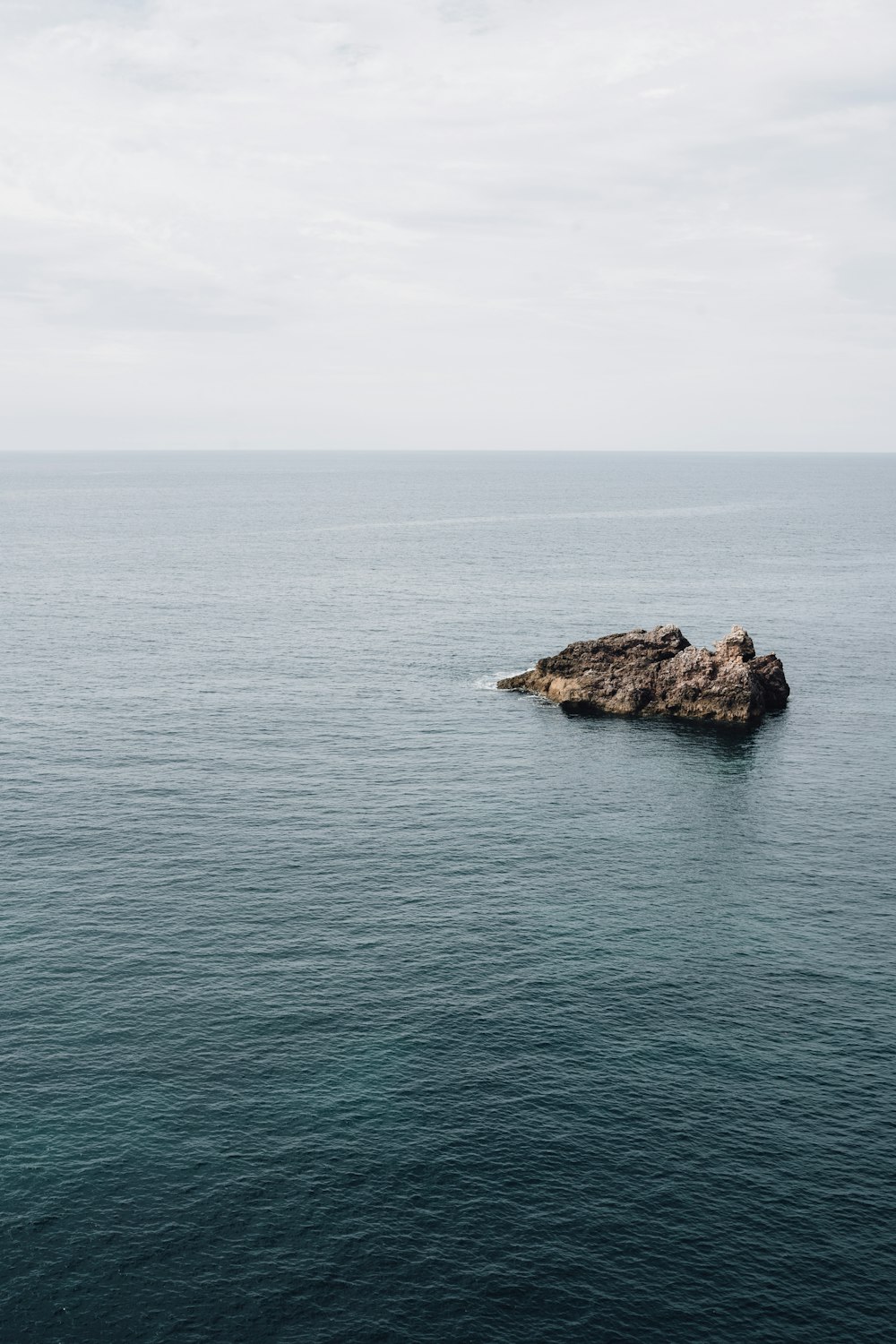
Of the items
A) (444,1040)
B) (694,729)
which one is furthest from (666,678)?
(444,1040)

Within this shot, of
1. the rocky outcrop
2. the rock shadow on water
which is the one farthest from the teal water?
the rocky outcrop

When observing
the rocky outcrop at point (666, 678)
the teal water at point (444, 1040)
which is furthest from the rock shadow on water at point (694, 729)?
the teal water at point (444, 1040)

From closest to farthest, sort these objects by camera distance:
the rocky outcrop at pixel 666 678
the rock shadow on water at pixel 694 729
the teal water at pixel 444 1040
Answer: the teal water at pixel 444 1040 → the rock shadow on water at pixel 694 729 → the rocky outcrop at pixel 666 678

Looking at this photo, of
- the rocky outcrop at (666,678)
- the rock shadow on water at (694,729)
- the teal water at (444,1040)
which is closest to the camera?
the teal water at (444,1040)

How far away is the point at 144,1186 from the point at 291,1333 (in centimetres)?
1415

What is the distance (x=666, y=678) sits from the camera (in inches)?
6220

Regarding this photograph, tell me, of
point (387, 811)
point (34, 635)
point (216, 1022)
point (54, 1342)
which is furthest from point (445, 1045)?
point (34, 635)

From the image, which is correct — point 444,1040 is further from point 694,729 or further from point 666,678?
point 666,678

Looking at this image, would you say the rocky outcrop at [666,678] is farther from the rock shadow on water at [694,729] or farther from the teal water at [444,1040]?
the teal water at [444,1040]

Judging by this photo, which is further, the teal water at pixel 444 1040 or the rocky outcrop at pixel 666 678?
the rocky outcrop at pixel 666 678

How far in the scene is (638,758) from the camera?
13888cm

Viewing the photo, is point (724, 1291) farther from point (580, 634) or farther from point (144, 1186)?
point (580, 634)

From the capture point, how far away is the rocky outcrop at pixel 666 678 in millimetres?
153750

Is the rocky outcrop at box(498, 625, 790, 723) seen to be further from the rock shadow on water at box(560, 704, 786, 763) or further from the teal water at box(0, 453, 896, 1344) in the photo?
the teal water at box(0, 453, 896, 1344)
